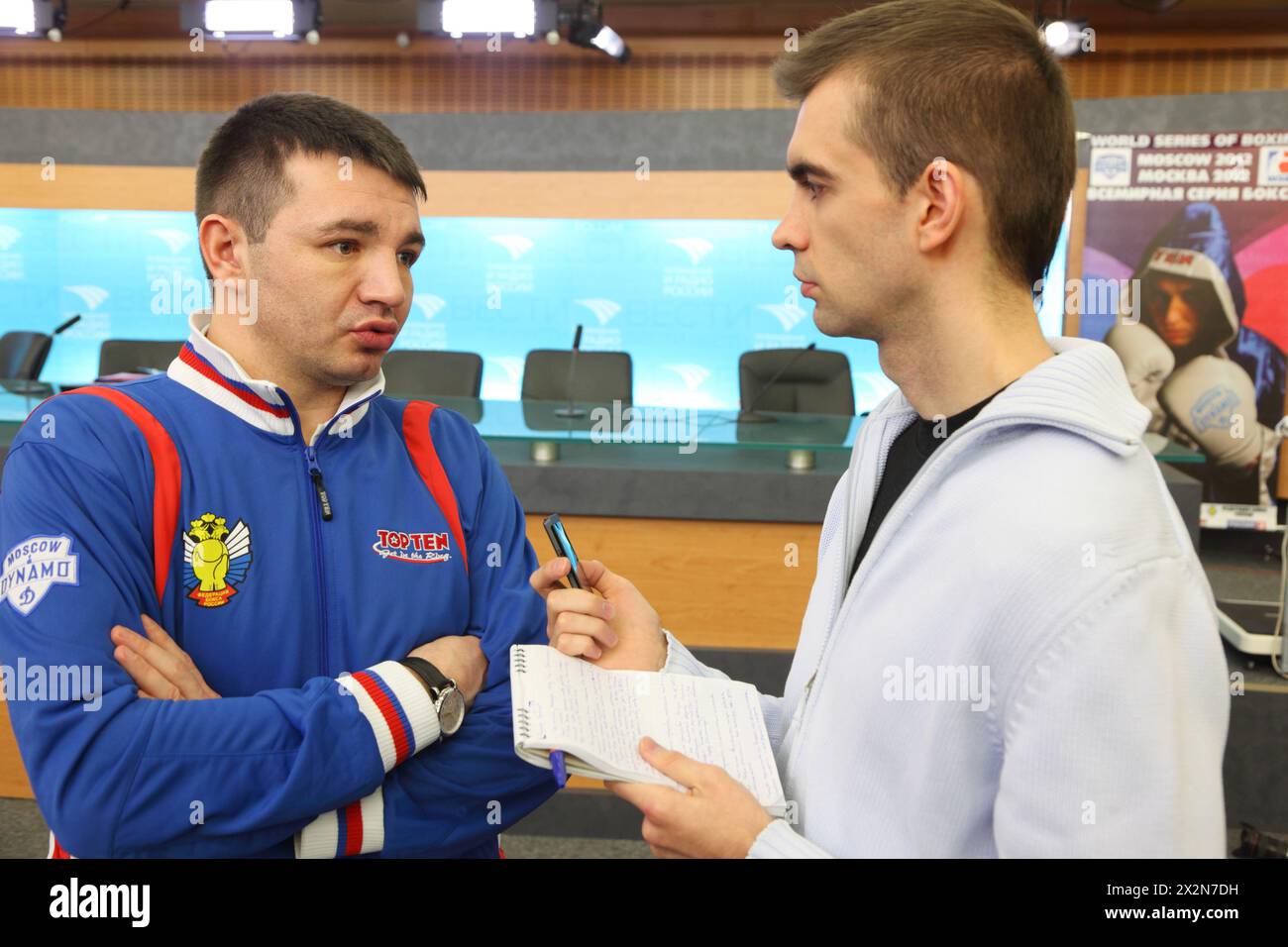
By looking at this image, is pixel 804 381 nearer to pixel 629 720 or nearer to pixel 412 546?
pixel 412 546

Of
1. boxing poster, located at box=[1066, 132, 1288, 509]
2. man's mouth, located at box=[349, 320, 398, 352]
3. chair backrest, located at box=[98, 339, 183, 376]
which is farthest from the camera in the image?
boxing poster, located at box=[1066, 132, 1288, 509]

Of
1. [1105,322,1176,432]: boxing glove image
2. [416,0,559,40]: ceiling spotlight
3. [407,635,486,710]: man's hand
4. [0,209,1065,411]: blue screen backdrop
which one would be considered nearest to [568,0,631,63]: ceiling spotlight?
[416,0,559,40]: ceiling spotlight

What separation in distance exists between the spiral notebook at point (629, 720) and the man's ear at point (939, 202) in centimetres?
59

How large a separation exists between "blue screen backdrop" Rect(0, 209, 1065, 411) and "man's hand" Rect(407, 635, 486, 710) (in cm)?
624

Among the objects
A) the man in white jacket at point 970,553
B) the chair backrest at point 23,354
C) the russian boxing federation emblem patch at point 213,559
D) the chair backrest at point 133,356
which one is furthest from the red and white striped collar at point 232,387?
the chair backrest at point 23,354

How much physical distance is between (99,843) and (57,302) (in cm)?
814

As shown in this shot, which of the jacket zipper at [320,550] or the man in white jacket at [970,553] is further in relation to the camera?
the jacket zipper at [320,550]

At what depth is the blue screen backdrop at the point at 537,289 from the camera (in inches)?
292

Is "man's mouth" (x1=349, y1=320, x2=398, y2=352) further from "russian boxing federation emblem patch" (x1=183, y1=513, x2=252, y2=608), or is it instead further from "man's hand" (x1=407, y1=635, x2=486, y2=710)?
"man's hand" (x1=407, y1=635, x2=486, y2=710)

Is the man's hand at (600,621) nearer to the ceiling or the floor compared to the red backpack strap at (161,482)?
nearer to the floor

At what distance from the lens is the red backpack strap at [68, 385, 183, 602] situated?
1178mm

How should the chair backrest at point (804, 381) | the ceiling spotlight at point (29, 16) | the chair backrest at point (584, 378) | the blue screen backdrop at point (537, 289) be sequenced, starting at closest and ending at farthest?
the chair backrest at point (804, 381) < the chair backrest at point (584, 378) < the ceiling spotlight at point (29, 16) < the blue screen backdrop at point (537, 289)

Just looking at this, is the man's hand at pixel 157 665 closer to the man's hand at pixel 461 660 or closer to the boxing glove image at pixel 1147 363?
the man's hand at pixel 461 660

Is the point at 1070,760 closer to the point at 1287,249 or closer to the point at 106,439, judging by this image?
the point at 106,439
